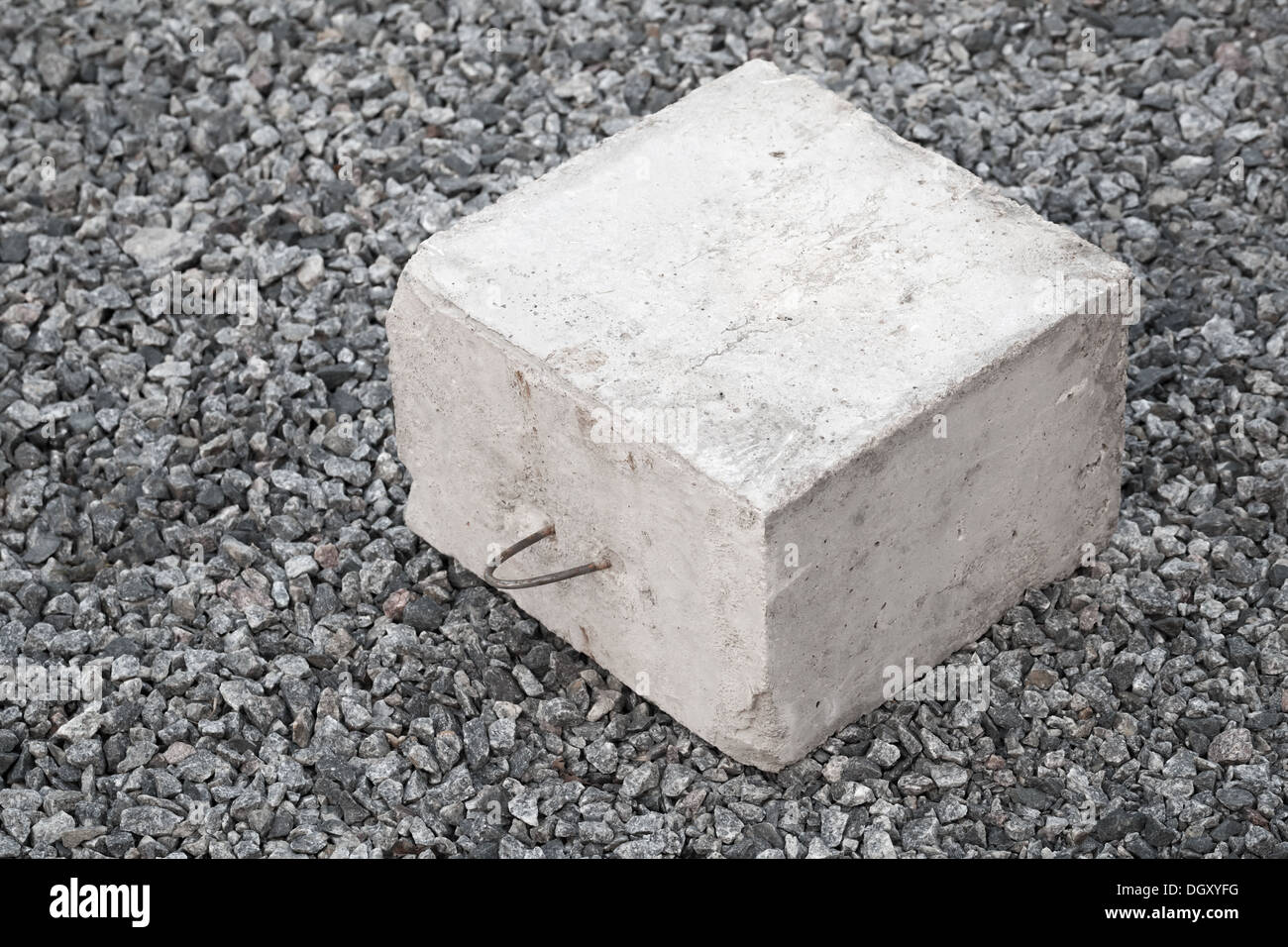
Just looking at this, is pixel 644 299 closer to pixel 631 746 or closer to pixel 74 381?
pixel 631 746

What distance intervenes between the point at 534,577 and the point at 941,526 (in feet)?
3.32

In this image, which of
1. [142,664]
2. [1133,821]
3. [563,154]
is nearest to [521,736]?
[142,664]

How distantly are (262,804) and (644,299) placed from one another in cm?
150

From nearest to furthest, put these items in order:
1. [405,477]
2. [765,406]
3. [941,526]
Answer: [765,406], [941,526], [405,477]

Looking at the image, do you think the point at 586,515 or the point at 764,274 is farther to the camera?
the point at 764,274

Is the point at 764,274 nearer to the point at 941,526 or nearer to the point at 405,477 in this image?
the point at 941,526

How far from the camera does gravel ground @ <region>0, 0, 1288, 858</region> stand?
5172 mm

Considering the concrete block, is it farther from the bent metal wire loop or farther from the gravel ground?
the gravel ground

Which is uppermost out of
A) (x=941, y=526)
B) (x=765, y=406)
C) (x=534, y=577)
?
(x=765, y=406)

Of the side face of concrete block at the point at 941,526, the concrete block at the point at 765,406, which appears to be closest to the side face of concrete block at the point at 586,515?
the concrete block at the point at 765,406

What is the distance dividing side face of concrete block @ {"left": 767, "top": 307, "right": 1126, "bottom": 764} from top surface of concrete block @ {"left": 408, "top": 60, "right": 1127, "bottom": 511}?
0.29 feet

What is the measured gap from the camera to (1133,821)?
5051 mm

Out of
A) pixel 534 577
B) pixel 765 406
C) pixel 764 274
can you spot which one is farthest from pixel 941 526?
pixel 534 577

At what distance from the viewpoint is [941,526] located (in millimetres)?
5164
